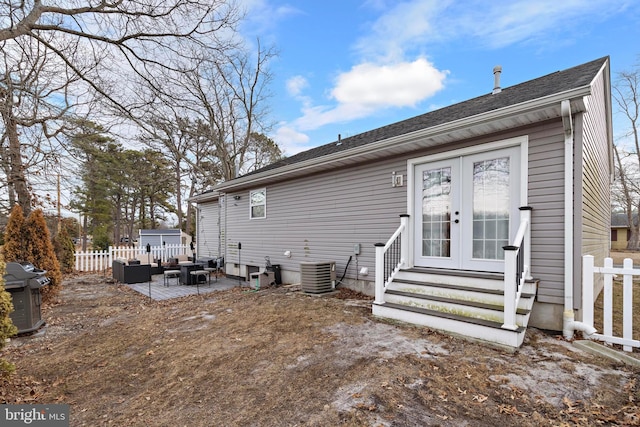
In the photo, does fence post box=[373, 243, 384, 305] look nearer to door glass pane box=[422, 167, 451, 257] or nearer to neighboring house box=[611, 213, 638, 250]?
door glass pane box=[422, 167, 451, 257]

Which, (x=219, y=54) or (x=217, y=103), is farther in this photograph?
(x=217, y=103)

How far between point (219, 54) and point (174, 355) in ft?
23.2

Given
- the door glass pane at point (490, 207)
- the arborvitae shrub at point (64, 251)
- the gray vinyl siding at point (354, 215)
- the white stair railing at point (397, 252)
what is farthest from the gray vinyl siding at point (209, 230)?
the door glass pane at point (490, 207)

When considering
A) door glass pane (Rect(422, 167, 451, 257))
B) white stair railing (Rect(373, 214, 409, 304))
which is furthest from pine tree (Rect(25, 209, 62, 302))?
door glass pane (Rect(422, 167, 451, 257))

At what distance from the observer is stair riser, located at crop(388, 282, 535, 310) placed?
3947mm

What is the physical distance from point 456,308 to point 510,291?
2.59 ft

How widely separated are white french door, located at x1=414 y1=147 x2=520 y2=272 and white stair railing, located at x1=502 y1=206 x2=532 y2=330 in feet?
0.79

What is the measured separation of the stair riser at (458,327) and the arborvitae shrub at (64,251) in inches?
454

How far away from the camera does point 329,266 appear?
684 centimetres

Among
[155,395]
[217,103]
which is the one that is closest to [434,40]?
[155,395]

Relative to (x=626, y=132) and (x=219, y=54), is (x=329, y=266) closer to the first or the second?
(x=219, y=54)

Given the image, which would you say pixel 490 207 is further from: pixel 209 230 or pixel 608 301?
pixel 209 230

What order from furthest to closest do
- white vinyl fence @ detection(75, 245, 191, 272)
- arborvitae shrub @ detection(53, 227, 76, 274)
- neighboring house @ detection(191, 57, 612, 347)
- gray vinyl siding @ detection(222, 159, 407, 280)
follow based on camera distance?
white vinyl fence @ detection(75, 245, 191, 272)
arborvitae shrub @ detection(53, 227, 76, 274)
gray vinyl siding @ detection(222, 159, 407, 280)
neighboring house @ detection(191, 57, 612, 347)

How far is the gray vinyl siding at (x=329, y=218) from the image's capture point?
244 inches
